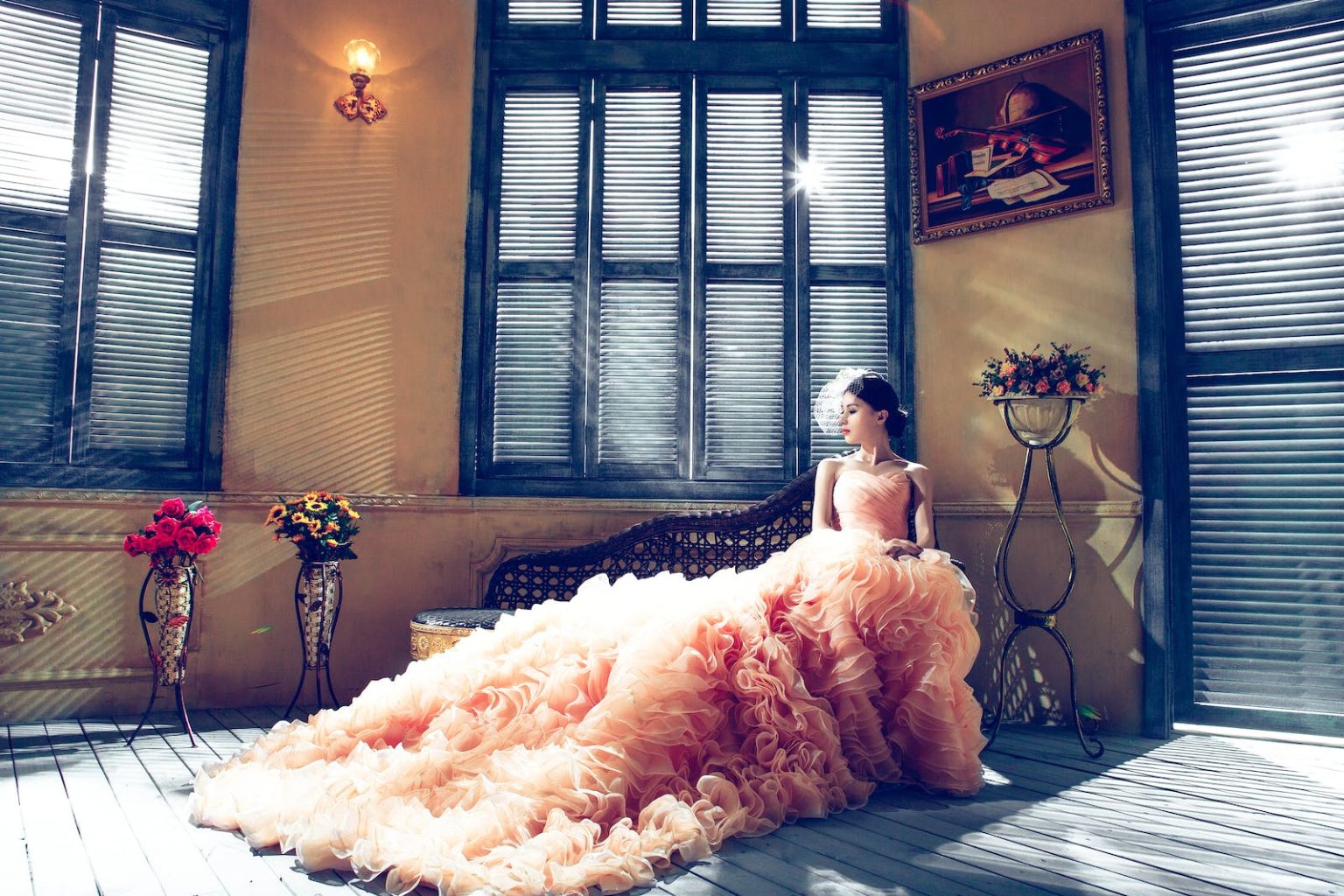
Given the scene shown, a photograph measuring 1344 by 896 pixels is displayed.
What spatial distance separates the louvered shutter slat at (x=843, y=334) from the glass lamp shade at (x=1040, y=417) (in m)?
0.87

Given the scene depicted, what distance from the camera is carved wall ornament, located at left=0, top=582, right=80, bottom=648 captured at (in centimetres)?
398

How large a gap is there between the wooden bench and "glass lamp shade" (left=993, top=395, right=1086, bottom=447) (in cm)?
95

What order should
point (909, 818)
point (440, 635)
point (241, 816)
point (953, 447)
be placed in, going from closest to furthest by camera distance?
point (241, 816) → point (909, 818) → point (440, 635) → point (953, 447)

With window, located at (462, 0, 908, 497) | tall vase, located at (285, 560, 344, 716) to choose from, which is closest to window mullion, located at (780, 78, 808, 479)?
window, located at (462, 0, 908, 497)

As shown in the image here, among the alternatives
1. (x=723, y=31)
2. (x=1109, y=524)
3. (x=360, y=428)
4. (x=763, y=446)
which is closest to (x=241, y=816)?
(x=360, y=428)

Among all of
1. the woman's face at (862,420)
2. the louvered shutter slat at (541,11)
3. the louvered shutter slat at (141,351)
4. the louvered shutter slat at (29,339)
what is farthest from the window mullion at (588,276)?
the louvered shutter slat at (29,339)

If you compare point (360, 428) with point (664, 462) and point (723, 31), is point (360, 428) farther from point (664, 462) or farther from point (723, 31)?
point (723, 31)

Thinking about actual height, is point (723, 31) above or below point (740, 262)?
above

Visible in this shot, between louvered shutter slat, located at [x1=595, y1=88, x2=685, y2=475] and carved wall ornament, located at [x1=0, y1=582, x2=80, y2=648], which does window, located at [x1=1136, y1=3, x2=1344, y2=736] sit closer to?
louvered shutter slat, located at [x1=595, y1=88, x2=685, y2=475]

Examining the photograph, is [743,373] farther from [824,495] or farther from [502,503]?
[502,503]

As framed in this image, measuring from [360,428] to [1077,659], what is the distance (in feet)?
12.6

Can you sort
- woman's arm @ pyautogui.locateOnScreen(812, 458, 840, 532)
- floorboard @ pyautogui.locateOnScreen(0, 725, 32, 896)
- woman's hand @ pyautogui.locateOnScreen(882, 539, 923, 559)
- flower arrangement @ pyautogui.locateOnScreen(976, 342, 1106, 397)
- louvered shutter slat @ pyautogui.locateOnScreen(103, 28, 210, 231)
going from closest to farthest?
floorboard @ pyautogui.locateOnScreen(0, 725, 32, 896)
woman's hand @ pyautogui.locateOnScreen(882, 539, 923, 559)
flower arrangement @ pyautogui.locateOnScreen(976, 342, 1106, 397)
woman's arm @ pyautogui.locateOnScreen(812, 458, 840, 532)
louvered shutter slat @ pyautogui.locateOnScreen(103, 28, 210, 231)

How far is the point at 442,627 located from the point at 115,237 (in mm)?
2686

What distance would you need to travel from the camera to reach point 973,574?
4266 millimetres
